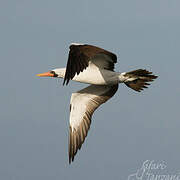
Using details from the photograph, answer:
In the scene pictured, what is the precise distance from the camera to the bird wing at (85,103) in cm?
1322

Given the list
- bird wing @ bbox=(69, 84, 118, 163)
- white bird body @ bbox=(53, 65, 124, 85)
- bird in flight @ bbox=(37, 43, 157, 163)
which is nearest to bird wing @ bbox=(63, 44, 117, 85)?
bird in flight @ bbox=(37, 43, 157, 163)

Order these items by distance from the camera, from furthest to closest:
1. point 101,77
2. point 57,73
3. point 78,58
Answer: point 57,73
point 101,77
point 78,58

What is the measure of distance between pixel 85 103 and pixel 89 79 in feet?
3.99

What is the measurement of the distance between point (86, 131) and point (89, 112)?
1.95ft

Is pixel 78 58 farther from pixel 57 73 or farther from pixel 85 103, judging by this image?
pixel 85 103

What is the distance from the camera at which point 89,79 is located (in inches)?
485

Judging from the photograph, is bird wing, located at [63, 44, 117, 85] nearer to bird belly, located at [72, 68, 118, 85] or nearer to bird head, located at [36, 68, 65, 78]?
bird belly, located at [72, 68, 118, 85]

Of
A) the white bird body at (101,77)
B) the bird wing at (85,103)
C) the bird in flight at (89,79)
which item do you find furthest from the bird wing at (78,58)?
the bird wing at (85,103)

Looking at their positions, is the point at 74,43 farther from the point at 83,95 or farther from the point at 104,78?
the point at 83,95

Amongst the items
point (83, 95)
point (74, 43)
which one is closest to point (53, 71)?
point (83, 95)

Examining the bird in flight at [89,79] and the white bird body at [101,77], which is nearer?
the bird in flight at [89,79]

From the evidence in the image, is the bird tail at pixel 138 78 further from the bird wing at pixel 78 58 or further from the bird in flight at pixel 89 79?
the bird wing at pixel 78 58

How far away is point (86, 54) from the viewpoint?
35.0 feet

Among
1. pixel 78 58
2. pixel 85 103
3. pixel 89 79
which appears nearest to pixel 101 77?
pixel 89 79
